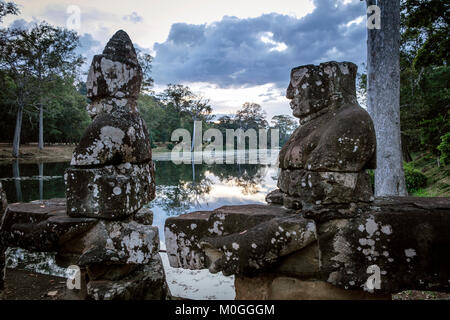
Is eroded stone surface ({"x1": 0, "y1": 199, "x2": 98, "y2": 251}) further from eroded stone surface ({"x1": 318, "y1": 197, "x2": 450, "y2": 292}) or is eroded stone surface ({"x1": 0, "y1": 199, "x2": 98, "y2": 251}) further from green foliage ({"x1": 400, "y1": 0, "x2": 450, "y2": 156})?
green foliage ({"x1": 400, "y1": 0, "x2": 450, "y2": 156})

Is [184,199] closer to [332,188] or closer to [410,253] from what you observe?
[332,188]

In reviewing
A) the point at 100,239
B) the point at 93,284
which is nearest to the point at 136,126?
the point at 100,239

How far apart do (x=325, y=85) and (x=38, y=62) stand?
97.1 feet

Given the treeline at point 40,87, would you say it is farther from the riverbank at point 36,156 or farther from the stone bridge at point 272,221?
the stone bridge at point 272,221

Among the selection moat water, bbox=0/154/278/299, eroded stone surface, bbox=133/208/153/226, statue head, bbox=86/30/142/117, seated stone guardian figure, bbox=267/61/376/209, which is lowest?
moat water, bbox=0/154/278/299

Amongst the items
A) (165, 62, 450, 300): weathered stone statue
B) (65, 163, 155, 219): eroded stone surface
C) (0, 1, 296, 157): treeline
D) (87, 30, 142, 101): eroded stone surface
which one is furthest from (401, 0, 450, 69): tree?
(0, 1, 296, 157): treeline

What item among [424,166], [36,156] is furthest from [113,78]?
[36,156]

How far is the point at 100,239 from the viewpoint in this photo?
2092 mm

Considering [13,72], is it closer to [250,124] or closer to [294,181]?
[294,181]

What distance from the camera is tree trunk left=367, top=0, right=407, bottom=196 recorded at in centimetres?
459

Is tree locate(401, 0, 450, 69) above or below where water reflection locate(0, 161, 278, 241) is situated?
above

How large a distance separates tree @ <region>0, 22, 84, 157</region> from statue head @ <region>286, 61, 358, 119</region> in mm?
27111

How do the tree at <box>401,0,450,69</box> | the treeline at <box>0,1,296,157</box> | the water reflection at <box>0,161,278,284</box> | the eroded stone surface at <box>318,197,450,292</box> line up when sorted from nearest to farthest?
1. the eroded stone surface at <box>318,197,450,292</box>
2. the tree at <box>401,0,450,69</box>
3. the water reflection at <box>0,161,278,284</box>
4. the treeline at <box>0,1,296,157</box>

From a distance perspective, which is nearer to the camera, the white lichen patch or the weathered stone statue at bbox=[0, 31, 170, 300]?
the white lichen patch
